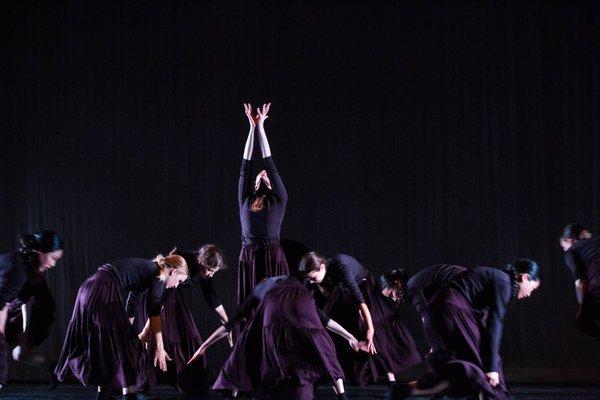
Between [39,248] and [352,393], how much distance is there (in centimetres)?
222

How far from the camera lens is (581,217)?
527 cm

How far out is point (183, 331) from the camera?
435 centimetres

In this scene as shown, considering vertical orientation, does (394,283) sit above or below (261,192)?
below

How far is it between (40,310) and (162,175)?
2207 millimetres

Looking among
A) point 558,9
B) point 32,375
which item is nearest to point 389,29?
point 558,9

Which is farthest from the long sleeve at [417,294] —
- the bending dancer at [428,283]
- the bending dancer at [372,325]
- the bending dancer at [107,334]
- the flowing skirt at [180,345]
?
the flowing skirt at [180,345]

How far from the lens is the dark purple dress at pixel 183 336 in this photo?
166 inches

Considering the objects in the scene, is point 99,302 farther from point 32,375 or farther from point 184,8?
point 184,8

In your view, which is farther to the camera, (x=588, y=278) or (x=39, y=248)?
(x=588, y=278)

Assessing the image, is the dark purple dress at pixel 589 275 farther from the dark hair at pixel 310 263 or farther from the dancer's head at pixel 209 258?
the dancer's head at pixel 209 258

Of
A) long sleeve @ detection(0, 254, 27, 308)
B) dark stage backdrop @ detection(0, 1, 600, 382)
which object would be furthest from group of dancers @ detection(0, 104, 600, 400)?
dark stage backdrop @ detection(0, 1, 600, 382)

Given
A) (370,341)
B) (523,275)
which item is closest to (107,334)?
(370,341)

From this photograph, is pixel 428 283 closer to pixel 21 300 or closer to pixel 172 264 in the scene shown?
pixel 172 264

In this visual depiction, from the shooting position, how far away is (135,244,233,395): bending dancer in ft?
13.7
